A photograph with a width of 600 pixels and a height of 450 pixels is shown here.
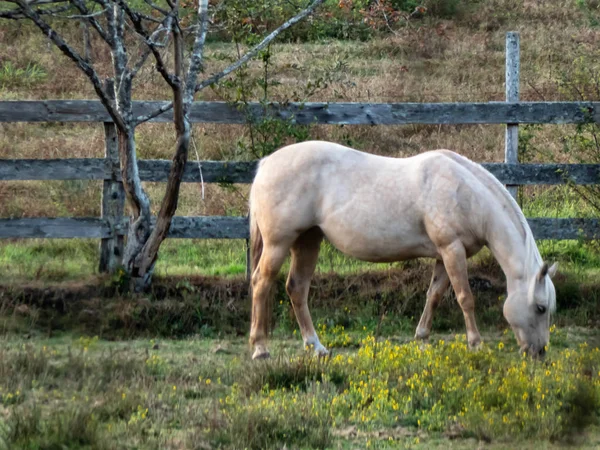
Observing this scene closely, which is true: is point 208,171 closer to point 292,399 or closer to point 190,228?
point 190,228

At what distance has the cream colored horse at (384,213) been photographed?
6922 millimetres

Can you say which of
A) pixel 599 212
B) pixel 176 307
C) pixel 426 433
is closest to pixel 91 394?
pixel 426 433

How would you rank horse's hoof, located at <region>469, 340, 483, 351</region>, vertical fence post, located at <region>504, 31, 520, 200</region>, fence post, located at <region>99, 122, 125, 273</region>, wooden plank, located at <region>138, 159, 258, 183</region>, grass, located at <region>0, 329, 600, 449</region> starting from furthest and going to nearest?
vertical fence post, located at <region>504, 31, 520, 200</region> < wooden plank, located at <region>138, 159, 258, 183</region> < fence post, located at <region>99, 122, 125, 273</region> < horse's hoof, located at <region>469, 340, 483, 351</region> < grass, located at <region>0, 329, 600, 449</region>

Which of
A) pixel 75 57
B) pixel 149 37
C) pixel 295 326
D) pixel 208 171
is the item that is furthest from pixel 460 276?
pixel 75 57

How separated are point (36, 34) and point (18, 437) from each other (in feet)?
48.4

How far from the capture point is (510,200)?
6992 millimetres

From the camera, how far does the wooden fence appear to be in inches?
330

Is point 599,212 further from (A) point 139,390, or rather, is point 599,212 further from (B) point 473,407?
(A) point 139,390

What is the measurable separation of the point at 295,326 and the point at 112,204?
6.81 feet

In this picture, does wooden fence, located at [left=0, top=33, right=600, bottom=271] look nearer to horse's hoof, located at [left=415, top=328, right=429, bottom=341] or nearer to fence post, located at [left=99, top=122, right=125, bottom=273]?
fence post, located at [left=99, top=122, right=125, bottom=273]

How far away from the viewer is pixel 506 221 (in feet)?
22.6

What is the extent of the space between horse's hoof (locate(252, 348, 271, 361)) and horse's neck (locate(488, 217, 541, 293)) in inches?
72.5

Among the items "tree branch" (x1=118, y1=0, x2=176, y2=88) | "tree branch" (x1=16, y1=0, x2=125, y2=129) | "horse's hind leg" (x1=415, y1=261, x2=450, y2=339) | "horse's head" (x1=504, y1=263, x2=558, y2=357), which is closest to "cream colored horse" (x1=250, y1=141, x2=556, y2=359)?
"horse's head" (x1=504, y1=263, x2=558, y2=357)

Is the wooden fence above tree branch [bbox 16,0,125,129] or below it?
below
